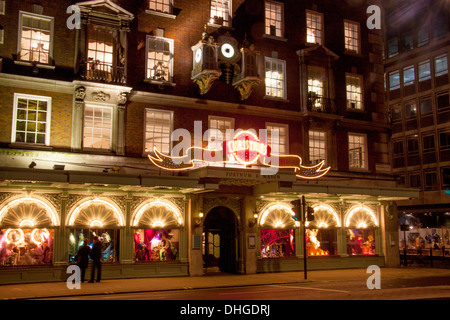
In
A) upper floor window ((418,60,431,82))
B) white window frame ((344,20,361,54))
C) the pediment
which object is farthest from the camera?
upper floor window ((418,60,431,82))

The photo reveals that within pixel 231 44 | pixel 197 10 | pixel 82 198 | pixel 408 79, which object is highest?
pixel 408 79

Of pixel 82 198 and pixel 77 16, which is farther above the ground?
pixel 77 16

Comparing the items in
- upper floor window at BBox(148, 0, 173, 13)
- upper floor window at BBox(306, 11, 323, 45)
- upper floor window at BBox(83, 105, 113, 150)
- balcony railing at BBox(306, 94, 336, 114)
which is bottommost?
upper floor window at BBox(83, 105, 113, 150)

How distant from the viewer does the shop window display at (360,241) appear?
27.7m

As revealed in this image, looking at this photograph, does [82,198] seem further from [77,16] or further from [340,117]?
[340,117]

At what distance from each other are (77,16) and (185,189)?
8747mm

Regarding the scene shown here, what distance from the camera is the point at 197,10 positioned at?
25.3m

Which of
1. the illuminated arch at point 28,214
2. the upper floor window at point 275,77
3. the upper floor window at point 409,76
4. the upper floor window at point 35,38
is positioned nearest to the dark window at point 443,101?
the upper floor window at point 409,76

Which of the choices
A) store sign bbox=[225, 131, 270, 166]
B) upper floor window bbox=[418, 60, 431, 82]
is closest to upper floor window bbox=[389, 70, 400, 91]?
upper floor window bbox=[418, 60, 431, 82]

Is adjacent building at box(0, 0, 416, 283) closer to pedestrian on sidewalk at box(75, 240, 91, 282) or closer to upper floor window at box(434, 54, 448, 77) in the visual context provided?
pedestrian on sidewalk at box(75, 240, 91, 282)

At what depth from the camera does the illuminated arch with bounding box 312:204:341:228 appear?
88.0ft

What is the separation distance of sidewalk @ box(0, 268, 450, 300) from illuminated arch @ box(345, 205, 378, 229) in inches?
124

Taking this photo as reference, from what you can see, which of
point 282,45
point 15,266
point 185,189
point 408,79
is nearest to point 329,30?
point 282,45

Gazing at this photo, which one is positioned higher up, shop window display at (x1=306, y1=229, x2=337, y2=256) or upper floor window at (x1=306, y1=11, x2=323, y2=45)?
upper floor window at (x1=306, y1=11, x2=323, y2=45)
